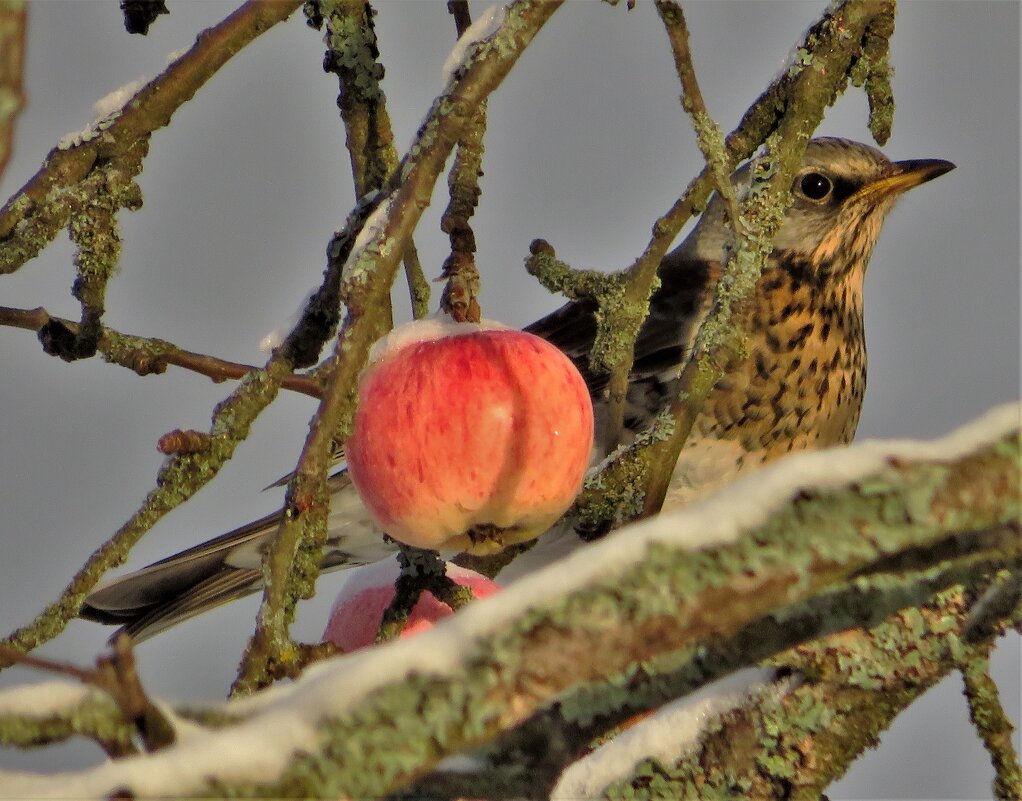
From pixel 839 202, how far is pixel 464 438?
1.62m

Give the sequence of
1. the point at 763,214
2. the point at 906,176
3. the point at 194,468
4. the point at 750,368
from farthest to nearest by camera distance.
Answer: the point at 906,176
the point at 750,368
the point at 763,214
the point at 194,468

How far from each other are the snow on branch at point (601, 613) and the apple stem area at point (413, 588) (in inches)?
25.7

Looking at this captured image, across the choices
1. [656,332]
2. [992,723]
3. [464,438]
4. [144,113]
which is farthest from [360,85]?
[992,723]

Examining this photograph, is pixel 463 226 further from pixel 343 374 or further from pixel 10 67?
pixel 10 67

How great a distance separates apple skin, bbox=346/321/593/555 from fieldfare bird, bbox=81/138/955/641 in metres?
0.72

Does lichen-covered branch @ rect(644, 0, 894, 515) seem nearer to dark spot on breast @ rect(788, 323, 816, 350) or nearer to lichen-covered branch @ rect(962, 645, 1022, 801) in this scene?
lichen-covered branch @ rect(962, 645, 1022, 801)

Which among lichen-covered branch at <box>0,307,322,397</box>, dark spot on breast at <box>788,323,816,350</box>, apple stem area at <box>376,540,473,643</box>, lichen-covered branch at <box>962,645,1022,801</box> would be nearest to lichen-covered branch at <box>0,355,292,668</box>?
lichen-covered branch at <box>0,307,322,397</box>

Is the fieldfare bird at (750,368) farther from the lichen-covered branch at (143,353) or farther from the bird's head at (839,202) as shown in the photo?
the lichen-covered branch at (143,353)

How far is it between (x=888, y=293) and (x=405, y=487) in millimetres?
6308

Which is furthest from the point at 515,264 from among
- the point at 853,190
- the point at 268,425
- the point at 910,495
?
the point at 910,495

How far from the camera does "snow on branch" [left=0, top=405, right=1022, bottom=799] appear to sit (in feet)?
2.66

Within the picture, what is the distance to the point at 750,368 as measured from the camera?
239 cm

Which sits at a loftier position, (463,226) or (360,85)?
(360,85)

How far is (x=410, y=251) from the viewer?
1.45 metres
